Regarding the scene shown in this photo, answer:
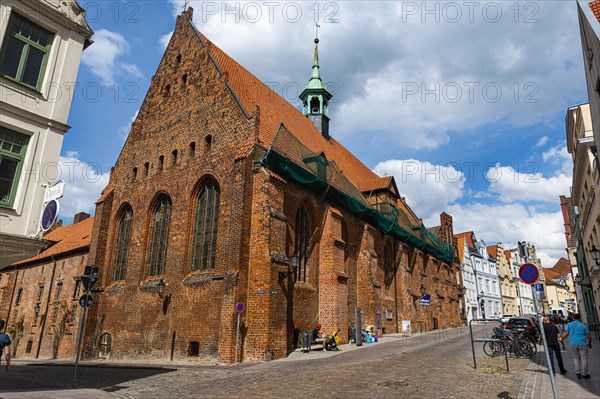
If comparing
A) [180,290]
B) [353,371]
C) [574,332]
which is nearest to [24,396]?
[353,371]

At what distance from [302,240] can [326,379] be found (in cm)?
966

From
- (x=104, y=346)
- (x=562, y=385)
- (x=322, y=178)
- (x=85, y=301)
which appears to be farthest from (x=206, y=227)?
(x=562, y=385)

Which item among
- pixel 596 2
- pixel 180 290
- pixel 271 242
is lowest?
pixel 180 290

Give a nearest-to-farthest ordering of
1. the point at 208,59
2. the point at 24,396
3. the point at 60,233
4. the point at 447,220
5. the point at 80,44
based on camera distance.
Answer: the point at 24,396 → the point at 80,44 → the point at 208,59 → the point at 60,233 → the point at 447,220

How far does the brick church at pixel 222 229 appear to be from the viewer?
15.7 metres

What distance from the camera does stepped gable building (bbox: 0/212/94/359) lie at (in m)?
24.7

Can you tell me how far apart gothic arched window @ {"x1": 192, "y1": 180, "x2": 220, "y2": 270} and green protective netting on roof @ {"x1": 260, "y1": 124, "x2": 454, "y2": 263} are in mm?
3286

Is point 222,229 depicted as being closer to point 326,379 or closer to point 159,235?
point 159,235

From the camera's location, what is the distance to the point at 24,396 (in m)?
8.48

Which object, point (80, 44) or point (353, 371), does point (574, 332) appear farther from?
point (80, 44)

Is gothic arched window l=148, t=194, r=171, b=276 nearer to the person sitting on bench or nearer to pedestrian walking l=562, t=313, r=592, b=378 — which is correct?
the person sitting on bench

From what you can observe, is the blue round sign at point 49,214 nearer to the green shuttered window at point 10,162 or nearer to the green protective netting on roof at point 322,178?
the green shuttered window at point 10,162

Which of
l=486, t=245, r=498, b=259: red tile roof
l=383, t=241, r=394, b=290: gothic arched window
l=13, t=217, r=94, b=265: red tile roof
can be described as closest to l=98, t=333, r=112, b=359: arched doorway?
l=13, t=217, r=94, b=265: red tile roof

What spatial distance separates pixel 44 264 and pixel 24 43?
2510cm
